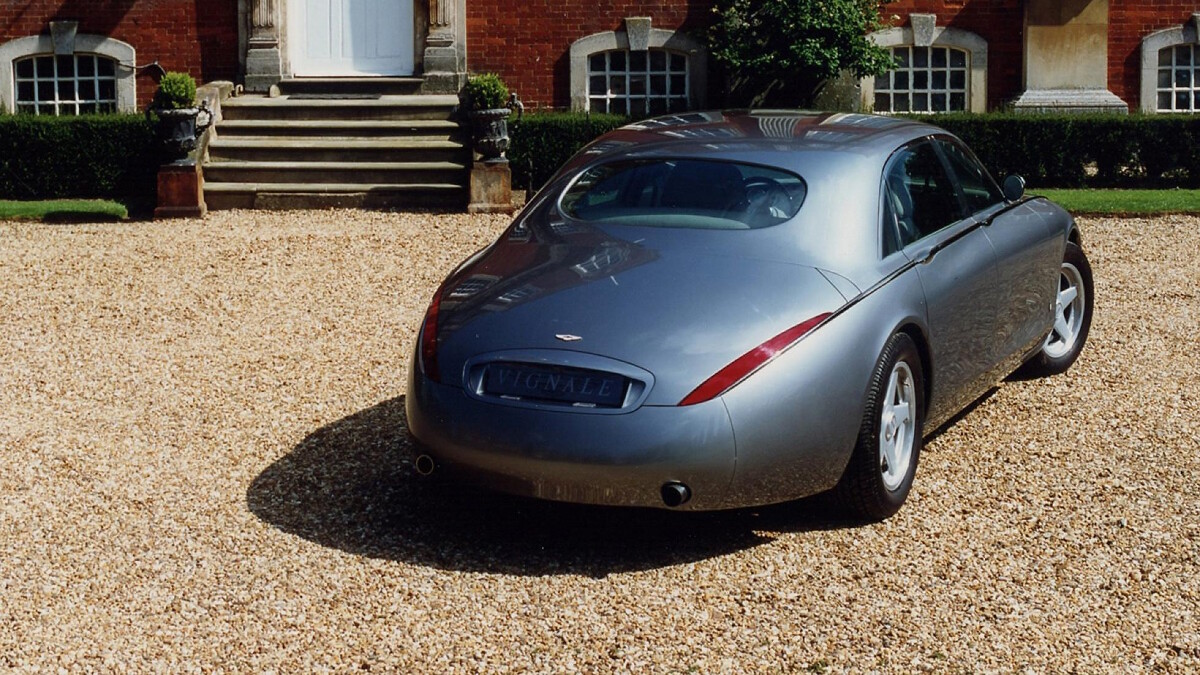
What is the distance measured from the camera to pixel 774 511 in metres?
5.79

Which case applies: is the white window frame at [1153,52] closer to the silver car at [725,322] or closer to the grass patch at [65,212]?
the grass patch at [65,212]

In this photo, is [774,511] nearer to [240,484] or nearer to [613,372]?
[613,372]

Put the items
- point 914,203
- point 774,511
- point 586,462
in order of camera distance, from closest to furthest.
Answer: point 586,462 < point 774,511 < point 914,203

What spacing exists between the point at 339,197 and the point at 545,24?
3.88m

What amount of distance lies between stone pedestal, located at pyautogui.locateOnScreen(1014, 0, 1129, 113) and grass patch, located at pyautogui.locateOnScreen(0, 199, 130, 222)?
30.4ft

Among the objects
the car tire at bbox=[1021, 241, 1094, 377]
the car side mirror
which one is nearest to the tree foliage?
the car tire at bbox=[1021, 241, 1094, 377]

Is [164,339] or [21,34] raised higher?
[21,34]

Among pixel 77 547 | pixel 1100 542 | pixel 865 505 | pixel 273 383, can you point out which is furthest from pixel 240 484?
pixel 1100 542

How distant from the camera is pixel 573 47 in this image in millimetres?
16938

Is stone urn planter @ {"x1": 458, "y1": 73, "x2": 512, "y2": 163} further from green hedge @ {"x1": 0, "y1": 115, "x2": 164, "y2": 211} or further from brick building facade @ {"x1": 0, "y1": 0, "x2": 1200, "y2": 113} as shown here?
green hedge @ {"x1": 0, "y1": 115, "x2": 164, "y2": 211}

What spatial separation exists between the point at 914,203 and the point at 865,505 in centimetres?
141

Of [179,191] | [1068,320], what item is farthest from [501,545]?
[179,191]

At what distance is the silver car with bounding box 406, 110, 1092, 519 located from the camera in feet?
16.7

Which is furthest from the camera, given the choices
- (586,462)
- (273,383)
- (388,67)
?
(388,67)
